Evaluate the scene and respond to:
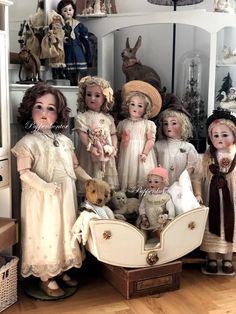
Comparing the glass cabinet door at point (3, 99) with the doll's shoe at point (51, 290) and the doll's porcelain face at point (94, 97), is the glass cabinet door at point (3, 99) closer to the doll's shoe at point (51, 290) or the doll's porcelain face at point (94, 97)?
the doll's porcelain face at point (94, 97)

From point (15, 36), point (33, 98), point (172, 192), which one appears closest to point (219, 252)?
point (172, 192)

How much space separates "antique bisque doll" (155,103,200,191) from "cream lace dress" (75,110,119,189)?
0.95ft

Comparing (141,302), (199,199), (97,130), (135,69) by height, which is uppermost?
(135,69)

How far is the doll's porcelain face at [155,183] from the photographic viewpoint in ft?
7.00

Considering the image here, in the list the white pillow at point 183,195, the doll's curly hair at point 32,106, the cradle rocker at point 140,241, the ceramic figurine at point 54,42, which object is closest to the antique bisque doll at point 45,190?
the doll's curly hair at point 32,106

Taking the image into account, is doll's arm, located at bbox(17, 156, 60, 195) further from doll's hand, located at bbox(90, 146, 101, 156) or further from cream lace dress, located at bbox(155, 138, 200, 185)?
cream lace dress, located at bbox(155, 138, 200, 185)

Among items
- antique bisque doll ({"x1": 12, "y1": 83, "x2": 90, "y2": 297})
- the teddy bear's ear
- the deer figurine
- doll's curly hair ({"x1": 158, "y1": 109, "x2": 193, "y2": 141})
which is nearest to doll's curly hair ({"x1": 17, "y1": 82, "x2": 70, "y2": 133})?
antique bisque doll ({"x1": 12, "y1": 83, "x2": 90, "y2": 297})

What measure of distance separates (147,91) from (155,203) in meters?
0.56

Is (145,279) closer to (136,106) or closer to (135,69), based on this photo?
(136,106)

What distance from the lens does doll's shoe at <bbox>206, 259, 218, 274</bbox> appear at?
2.27 m

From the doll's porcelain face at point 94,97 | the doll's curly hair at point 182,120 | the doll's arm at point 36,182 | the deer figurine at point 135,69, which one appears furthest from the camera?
the deer figurine at point 135,69

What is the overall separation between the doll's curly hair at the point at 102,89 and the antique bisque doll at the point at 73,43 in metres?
0.23

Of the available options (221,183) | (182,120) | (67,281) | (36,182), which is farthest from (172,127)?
(67,281)

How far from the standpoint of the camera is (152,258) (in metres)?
1.97
